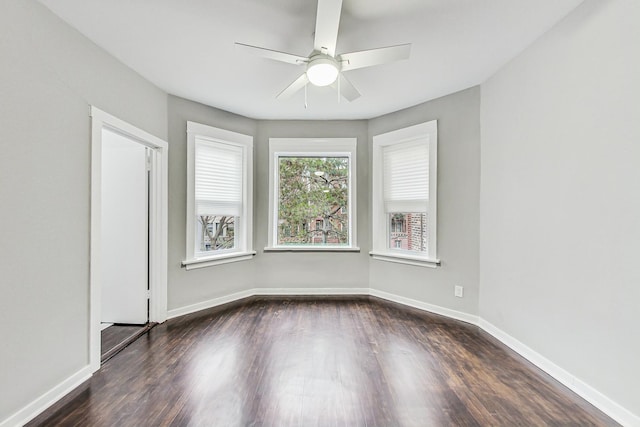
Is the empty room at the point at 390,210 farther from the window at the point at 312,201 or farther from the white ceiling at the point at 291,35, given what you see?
the window at the point at 312,201

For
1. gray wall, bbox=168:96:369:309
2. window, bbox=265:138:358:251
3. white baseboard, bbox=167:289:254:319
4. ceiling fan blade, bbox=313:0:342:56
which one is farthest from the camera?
window, bbox=265:138:358:251

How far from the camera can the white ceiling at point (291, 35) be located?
74.9 inches

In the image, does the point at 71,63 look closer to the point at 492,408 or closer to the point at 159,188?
the point at 159,188

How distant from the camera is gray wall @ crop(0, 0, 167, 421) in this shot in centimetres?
164

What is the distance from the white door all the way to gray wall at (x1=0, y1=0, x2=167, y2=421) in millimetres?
900

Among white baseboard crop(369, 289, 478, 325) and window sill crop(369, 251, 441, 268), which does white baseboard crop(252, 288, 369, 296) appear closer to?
white baseboard crop(369, 289, 478, 325)

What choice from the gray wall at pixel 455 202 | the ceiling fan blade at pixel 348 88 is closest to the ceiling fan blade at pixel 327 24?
the ceiling fan blade at pixel 348 88

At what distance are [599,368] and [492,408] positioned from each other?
73 centimetres

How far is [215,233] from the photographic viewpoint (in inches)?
152

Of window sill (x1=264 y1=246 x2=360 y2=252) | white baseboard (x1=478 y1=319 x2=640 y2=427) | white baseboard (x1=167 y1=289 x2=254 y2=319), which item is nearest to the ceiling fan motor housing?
window sill (x1=264 y1=246 x2=360 y2=252)

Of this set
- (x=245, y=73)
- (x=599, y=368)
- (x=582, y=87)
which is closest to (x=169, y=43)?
(x=245, y=73)

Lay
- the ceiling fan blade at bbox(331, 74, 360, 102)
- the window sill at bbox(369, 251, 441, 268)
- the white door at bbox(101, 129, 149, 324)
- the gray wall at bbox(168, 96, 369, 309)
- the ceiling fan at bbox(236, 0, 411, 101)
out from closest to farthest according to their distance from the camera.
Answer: the ceiling fan at bbox(236, 0, 411, 101), the ceiling fan blade at bbox(331, 74, 360, 102), the white door at bbox(101, 129, 149, 324), the window sill at bbox(369, 251, 441, 268), the gray wall at bbox(168, 96, 369, 309)

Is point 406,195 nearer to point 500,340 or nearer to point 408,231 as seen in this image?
point 408,231

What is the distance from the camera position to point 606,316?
5.81ft
